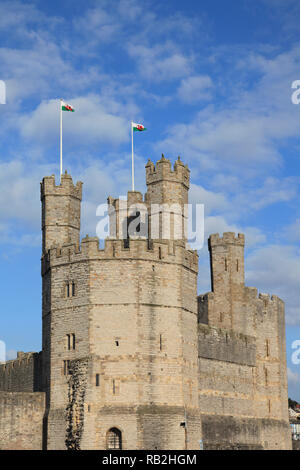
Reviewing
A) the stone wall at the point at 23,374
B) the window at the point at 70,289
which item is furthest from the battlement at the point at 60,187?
the stone wall at the point at 23,374

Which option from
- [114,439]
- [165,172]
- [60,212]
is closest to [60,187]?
[60,212]

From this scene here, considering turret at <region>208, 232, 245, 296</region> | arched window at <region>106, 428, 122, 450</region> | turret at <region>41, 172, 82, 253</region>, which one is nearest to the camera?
arched window at <region>106, 428, 122, 450</region>

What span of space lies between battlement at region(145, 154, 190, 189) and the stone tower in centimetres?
518

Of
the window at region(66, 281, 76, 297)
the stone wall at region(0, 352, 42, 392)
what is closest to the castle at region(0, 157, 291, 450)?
the window at region(66, 281, 76, 297)

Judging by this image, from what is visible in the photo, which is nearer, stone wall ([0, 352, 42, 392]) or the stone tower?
the stone tower

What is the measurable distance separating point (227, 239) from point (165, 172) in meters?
13.0

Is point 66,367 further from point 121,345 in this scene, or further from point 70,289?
point 70,289

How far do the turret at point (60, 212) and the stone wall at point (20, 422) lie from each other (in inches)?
402

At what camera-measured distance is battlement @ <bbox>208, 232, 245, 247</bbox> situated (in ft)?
218

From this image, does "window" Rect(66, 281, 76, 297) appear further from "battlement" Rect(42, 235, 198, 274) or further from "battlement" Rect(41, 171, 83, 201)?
"battlement" Rect(41, 171, 83, 201)

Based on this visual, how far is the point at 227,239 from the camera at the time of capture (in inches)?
2608

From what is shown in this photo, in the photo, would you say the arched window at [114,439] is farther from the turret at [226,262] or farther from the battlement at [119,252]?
the turret at [226,262]
